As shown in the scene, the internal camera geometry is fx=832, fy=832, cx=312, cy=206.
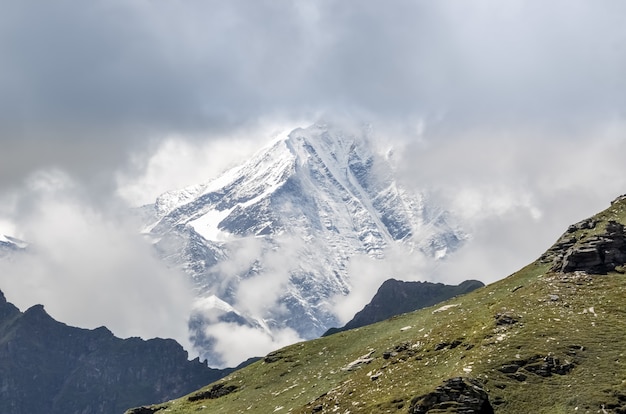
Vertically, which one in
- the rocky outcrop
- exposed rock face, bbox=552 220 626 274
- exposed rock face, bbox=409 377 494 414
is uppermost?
exposed rock face, bbox=552 220 626 274

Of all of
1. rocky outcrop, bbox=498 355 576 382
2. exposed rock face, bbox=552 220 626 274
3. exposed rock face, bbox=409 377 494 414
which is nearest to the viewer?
exposed rock face, bbox=409 377 494 414

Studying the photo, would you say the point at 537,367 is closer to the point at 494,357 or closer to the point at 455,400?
the point at 494,357

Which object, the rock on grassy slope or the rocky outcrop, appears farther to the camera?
the rocky outcrop

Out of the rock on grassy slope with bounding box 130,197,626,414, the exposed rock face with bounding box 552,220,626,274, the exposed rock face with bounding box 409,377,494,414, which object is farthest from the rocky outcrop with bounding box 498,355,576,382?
the exposed rock face with bounding box 552,220,626,274

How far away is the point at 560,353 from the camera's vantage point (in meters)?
84.8

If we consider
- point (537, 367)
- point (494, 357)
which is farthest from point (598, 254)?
point (537, 367)

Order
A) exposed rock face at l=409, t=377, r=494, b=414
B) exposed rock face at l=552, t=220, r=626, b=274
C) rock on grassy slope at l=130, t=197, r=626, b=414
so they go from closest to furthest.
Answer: exposed rock face at l=409, t=377, r=494, b=414
rock on grassy slope at l=130, t=197, r=626, b=414
exposed rock face at l=552, t=220, r=626, b=274

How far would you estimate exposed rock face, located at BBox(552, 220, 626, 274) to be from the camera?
10844cm

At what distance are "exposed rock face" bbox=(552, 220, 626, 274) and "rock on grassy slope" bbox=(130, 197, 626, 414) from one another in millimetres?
144

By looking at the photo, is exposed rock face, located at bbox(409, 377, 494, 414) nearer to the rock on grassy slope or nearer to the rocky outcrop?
the rock on grassy slope

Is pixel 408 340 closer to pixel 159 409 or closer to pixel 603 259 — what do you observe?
pixel 603 259

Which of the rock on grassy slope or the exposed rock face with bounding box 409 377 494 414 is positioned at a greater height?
the rock on grassy slope

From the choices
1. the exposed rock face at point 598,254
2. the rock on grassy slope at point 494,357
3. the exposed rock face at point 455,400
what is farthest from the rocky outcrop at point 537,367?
the exposed rock face at point 598,254

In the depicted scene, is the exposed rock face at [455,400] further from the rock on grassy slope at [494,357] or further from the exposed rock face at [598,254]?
the exposed rock face at [598,254]
